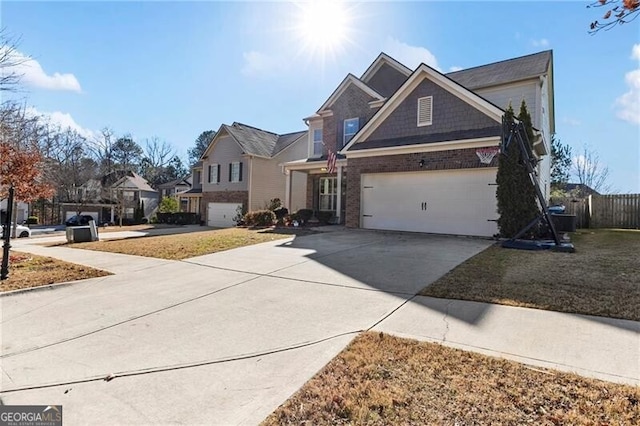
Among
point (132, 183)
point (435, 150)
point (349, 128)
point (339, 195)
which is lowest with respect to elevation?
point (339, 195)

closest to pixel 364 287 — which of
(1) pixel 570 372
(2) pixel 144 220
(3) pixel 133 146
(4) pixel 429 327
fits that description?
(4) pixel 429 327

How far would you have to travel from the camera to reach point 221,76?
14477 millimetres

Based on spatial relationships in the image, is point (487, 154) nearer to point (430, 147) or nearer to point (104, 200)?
point (430, 147)

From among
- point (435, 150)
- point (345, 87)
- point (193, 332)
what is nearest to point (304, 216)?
point (435, 150)

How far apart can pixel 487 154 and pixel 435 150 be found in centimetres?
189

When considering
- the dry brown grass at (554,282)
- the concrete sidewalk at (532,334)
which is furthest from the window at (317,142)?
the concrete sidewalk at (532,334)

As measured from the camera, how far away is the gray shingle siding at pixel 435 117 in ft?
42.3

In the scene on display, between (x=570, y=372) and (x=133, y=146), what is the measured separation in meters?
60.7

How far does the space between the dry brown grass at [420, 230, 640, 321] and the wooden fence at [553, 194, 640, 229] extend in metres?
10.4

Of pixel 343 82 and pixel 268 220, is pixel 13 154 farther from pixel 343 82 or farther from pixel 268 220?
pixel 343 82

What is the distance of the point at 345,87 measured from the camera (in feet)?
64.5

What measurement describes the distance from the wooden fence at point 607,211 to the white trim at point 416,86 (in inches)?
375

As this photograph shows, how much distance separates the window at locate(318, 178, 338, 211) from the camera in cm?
1994

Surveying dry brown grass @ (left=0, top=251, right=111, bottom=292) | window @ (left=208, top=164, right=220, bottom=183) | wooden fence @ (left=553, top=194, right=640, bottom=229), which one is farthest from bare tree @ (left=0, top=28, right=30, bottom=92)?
wooden fence @ (left=553, top=194, right=640, bottom=229)
